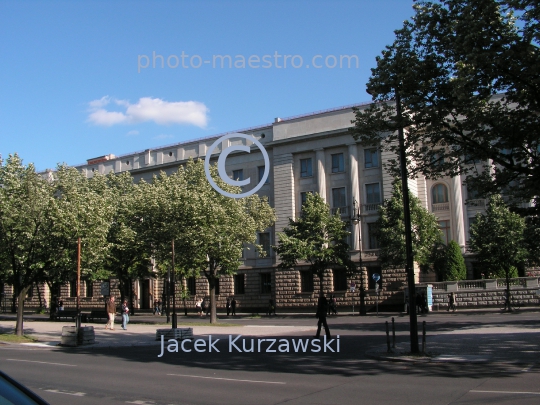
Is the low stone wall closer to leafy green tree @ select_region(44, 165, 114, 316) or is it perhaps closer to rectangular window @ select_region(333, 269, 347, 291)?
rectangular window @ select_region(333, 269, 347, 291)

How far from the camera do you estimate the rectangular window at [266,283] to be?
179 ft

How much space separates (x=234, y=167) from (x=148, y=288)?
1775 centimetres

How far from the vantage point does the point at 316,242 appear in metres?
45.4

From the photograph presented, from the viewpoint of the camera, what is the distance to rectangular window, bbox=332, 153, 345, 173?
173 feet

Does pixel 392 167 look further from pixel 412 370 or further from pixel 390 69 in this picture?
pixel 412 370

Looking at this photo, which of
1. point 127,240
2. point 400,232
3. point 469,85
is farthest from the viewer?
point 400,232

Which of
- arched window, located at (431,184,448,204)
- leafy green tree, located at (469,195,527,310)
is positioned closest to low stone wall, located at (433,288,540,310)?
leafy green tree, located at (469,195,527,310)

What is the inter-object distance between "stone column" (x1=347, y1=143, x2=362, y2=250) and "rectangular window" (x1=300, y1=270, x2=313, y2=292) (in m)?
4.97

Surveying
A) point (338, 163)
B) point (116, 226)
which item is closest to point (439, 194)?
point (338, 163)

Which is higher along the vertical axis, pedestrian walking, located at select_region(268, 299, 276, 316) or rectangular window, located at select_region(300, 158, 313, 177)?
rectangular window, located at select_region(300, 158, 313, 177)

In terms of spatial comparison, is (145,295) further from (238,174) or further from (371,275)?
(371,275)

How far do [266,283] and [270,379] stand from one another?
4274 centimetres

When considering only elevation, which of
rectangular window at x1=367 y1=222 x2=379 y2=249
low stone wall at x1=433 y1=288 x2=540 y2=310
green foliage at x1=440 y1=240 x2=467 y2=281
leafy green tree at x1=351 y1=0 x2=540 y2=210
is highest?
leafy green tree at x1=351 y1=0 x2=540 y2=210

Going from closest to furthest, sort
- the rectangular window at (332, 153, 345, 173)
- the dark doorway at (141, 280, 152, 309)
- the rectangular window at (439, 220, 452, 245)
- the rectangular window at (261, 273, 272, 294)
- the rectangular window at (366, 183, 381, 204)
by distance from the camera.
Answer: the rectangular window at (439, 220, 452, 245)
the rectangular window at (366, 183, 381, 204)
the rectangular window at (332, 153, 345, 173)
the rectangular window at (261, 273, 272, 294)
the dark doorway at (141, 280, 152, 309)
